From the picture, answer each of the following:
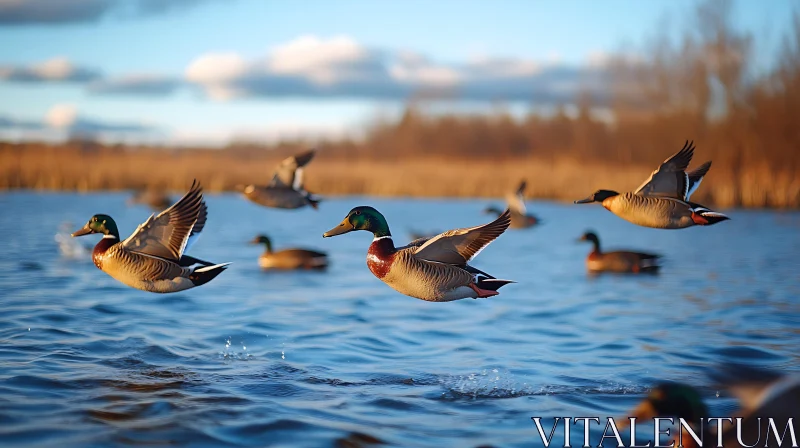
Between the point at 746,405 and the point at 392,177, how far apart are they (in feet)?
93.1

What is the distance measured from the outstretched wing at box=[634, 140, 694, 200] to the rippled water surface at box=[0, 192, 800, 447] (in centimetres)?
188

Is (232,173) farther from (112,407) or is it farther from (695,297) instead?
(112,407)

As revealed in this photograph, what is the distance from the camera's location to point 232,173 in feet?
111

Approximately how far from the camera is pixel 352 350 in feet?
30.0

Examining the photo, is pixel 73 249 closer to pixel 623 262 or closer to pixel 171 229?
pixel 623 262

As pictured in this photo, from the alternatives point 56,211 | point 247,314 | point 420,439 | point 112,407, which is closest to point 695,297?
point 247,314

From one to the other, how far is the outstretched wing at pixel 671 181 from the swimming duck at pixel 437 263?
4.70 ft

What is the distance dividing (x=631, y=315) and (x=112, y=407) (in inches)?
302

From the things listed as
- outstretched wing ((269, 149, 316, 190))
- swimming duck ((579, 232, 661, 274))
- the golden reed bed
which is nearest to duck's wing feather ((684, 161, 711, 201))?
outstretched wing ((269, 149, 316, 190))

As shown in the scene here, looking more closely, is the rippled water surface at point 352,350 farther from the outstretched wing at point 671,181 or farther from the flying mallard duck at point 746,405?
the outstretched wing at point 671,181

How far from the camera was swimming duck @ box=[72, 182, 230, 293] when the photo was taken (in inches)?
264

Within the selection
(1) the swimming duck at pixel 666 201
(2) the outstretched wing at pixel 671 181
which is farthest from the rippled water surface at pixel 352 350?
(2) the outstretched wing at pixel 671 181

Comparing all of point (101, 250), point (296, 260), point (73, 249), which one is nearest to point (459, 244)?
point (101, 250)

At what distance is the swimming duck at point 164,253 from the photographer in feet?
22.0
